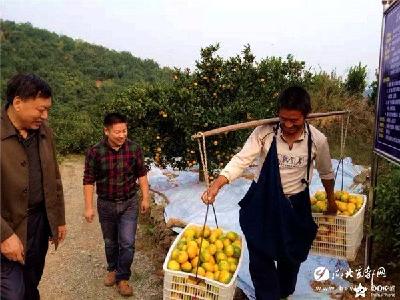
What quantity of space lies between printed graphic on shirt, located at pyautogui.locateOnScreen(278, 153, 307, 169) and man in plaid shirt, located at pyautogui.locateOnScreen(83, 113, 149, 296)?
4.85ft

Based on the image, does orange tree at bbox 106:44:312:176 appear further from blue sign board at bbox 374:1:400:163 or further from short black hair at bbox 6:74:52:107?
short black hair at bbox 6:74:52:107

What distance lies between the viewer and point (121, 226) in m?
4.03

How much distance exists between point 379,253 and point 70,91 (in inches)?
936

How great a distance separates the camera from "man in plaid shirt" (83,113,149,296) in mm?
3889

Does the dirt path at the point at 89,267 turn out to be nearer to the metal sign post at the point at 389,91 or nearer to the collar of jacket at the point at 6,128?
the collar of jacket at the point at 6,128

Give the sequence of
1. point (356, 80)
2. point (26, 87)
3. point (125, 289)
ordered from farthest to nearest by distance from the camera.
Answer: point (356, 80) → point (125, 289) → point (26, 87)

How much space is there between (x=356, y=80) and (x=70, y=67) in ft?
80.3

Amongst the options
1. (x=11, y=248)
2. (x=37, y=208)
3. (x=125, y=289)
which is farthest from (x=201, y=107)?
(x=11, y=248)

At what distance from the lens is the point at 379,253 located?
441 centimetres

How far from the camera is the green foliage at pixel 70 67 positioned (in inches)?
896

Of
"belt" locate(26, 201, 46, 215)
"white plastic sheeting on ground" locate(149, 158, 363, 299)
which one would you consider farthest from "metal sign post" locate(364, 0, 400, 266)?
"belt" locate(26, 201, 46, 215)

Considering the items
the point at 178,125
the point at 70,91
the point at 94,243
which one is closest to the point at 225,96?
the point at 178,125

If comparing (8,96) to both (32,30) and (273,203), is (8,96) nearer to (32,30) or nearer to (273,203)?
(273,203)

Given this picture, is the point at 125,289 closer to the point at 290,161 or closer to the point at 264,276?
the point at 264,276
